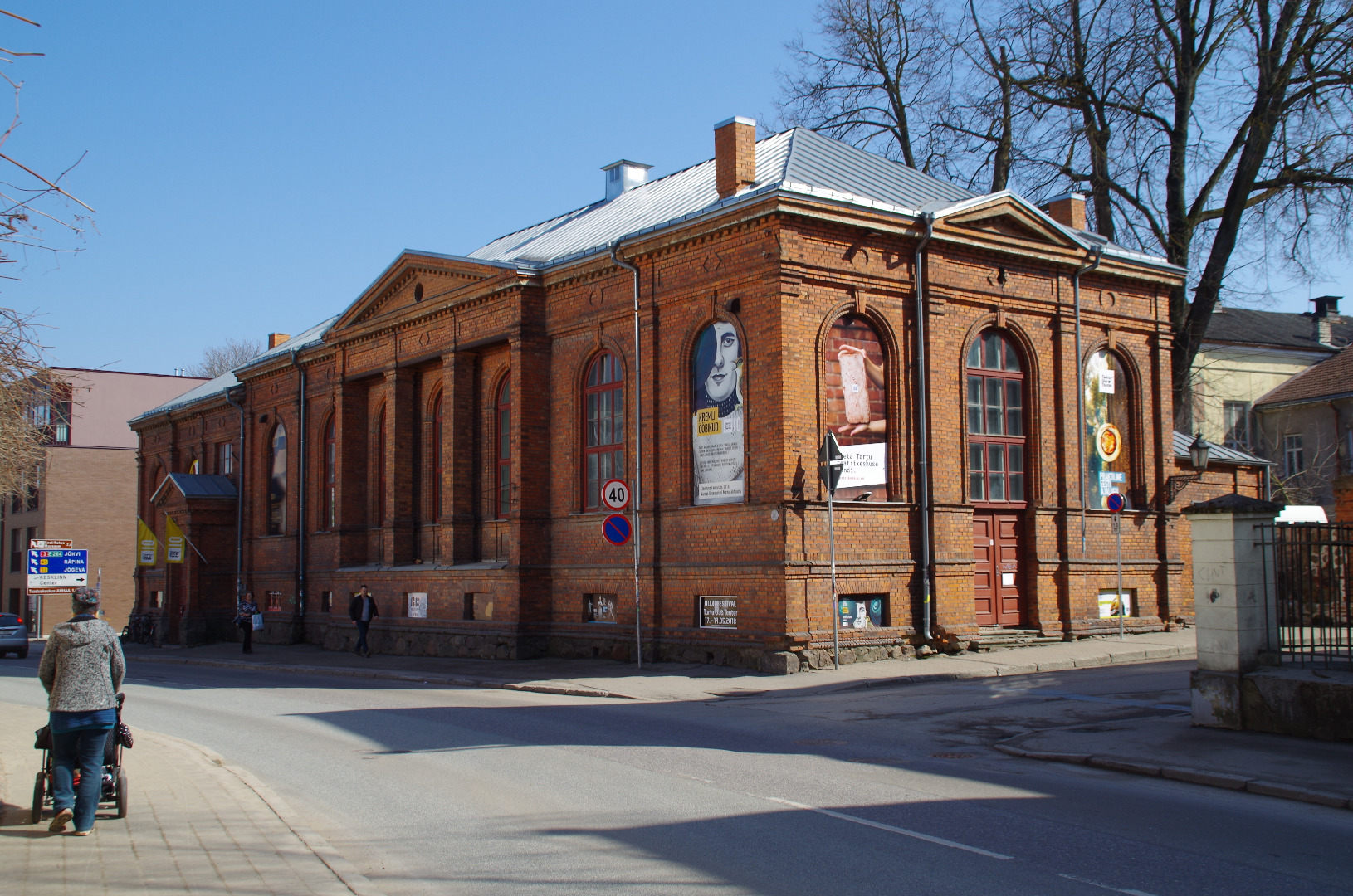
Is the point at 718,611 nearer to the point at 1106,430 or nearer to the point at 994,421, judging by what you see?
the point at 994,421

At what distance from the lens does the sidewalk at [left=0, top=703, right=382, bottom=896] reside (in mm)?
6355

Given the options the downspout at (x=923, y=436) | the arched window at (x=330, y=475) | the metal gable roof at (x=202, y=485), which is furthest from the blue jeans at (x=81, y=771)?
the metal gable roof at (x=202, y=485)

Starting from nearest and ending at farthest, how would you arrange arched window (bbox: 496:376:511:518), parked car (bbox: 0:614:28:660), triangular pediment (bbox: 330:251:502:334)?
triangular pediment (bbox: 330:251:502:334), arched window (bbox: 496:376:511:518), parked car (bbox: 0:614:28:660)

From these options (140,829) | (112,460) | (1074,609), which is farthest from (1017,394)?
(112,460)

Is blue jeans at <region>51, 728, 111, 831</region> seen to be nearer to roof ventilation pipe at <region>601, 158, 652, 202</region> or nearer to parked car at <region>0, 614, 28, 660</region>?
roof ventilation pipe at <region>601, 158, 652, 202</region>

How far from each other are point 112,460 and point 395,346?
37286mm

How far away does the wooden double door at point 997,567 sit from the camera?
21.7m

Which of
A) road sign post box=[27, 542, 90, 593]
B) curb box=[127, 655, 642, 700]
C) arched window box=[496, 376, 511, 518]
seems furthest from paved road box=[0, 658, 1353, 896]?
arched window box=[496, 376, 511, 518]

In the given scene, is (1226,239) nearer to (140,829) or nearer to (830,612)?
(830,612)

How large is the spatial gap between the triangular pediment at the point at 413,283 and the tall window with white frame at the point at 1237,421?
32576 millimetres

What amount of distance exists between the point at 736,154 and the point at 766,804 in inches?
581

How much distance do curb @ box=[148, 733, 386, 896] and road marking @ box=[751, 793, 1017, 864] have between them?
10.6 feet

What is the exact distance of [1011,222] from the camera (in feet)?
72.9

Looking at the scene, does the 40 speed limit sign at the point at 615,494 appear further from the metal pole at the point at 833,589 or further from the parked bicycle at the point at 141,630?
the parked bicycle at the point at 141,630
